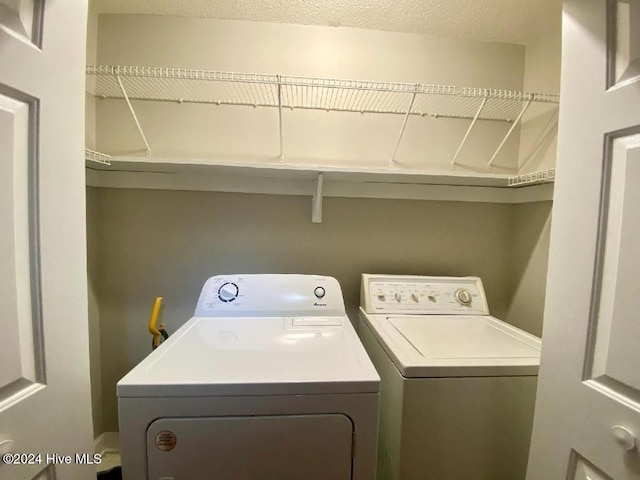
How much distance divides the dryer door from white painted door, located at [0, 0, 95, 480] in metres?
0.19

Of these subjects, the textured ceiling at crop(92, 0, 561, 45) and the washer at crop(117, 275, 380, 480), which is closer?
the washer at crop(117, 275, 380, 480)

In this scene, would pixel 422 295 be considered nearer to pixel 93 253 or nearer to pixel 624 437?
pixel 624 437

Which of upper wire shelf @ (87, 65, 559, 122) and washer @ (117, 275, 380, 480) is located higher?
upper wire shelf @ (87, 65, 559, 122)

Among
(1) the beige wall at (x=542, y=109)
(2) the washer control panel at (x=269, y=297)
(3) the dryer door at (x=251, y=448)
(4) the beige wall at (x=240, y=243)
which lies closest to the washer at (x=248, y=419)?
(3) the dryer door at (x=251, y=448)

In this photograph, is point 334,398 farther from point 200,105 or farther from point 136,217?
point 200,105

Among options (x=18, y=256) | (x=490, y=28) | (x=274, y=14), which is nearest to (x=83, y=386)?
(x=18, y=256)

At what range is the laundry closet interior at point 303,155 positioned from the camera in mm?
1560

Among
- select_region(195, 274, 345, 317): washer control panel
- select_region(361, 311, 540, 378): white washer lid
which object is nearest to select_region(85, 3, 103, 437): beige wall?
select_region(195, 274, 345, 317): washer control panel

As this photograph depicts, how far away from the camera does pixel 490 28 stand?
1588 millimetres

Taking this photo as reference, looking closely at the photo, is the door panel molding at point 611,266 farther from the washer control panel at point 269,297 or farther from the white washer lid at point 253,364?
the washer control panel at point 269,297

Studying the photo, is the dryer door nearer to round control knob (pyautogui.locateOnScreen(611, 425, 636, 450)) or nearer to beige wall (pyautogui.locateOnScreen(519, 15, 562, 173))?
round control knob (pyautogui.locateOnScreen(611, 425, 636, 450))

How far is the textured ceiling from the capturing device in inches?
56.4

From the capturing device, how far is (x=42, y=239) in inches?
24.2

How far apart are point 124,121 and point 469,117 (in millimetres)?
1901
